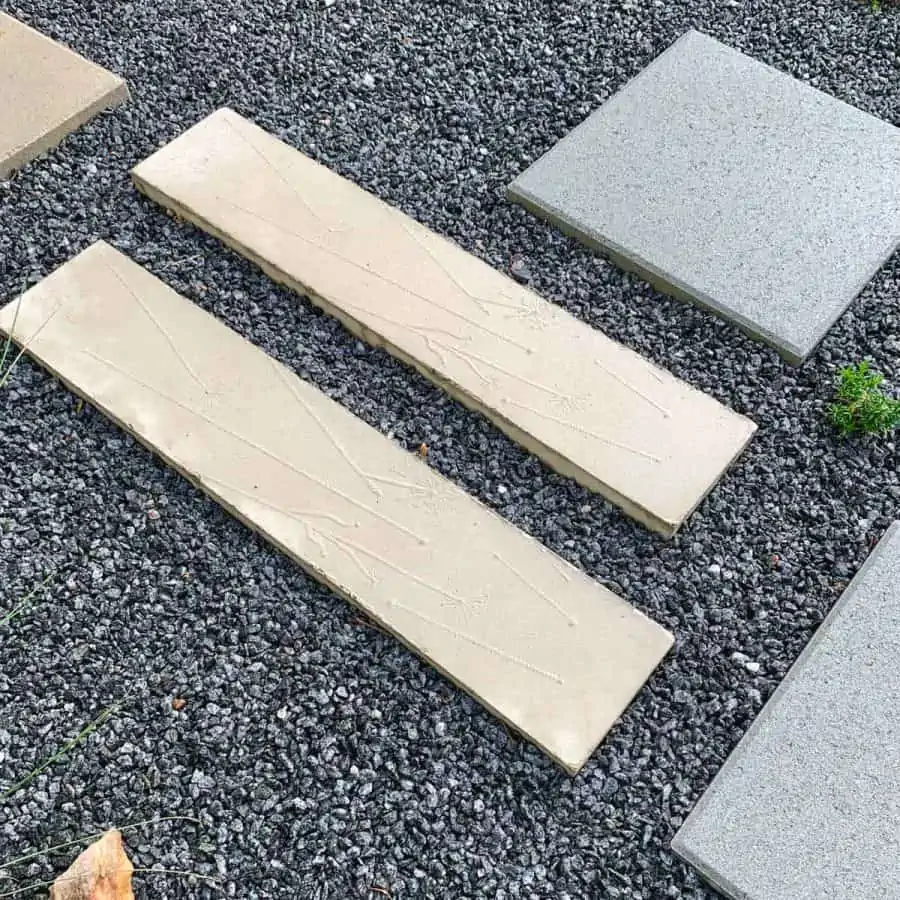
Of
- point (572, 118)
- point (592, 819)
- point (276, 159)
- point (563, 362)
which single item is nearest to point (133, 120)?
point (276, 159)

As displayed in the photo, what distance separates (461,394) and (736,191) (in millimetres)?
1085

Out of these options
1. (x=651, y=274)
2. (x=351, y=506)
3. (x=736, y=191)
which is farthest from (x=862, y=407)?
(x=351, y=506)

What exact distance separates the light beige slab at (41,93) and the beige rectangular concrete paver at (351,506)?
1.70 ft

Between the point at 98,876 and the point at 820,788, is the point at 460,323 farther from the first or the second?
the point at 98,876

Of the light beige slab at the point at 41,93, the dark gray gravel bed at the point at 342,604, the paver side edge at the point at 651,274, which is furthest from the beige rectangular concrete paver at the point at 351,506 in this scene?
the paver side edge at the point at 651,274

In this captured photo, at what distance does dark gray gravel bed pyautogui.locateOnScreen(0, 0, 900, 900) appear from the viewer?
1.96 m

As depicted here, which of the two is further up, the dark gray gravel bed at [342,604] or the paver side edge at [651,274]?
the paver side edge at [651,274]

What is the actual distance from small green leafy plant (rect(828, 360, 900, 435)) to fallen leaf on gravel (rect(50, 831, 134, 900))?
1920mm

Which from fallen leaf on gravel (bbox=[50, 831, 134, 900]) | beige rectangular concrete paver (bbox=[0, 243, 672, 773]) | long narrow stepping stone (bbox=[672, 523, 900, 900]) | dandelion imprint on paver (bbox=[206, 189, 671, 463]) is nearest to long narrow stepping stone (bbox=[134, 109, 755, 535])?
dandelion imprint on paver (bbox=[206, 189, 671, 463])

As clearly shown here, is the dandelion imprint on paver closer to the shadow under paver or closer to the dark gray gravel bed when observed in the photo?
the dark gray gravel bed

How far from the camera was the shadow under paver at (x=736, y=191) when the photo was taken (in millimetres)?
2693

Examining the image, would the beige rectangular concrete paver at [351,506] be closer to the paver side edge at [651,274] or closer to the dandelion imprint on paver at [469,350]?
the dandelion imprint on paver at [469,350]

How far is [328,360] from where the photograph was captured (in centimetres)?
261

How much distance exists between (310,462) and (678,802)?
1.12 metres
